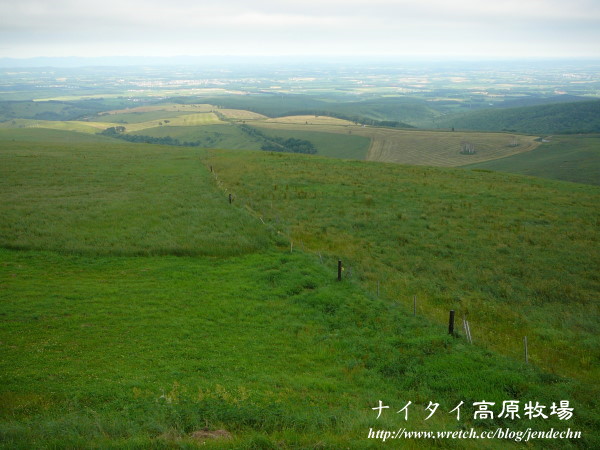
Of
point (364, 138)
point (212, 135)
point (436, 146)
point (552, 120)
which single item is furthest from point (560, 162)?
point (552, 120)

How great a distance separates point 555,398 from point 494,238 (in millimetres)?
19131

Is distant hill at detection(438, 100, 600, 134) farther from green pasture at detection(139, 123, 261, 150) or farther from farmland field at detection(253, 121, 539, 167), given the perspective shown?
green pasture at detection(139, 123, 261, 150)

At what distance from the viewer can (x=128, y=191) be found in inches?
1548

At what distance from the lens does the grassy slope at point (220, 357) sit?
9836mm

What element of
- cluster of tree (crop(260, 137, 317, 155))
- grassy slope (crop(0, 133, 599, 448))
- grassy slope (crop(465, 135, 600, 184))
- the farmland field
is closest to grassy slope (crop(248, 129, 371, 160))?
cluster of tree (crop(260, 137, 317, 155))

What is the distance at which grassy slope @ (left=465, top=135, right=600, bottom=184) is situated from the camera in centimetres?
7312

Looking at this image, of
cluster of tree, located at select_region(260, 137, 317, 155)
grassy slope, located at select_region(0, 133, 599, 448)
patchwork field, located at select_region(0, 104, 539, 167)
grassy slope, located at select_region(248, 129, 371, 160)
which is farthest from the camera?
cluster of tree, located at select_region(260, 137, 317, 155)

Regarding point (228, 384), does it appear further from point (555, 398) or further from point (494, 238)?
point (494, 238)

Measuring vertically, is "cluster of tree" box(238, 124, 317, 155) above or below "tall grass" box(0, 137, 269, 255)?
above

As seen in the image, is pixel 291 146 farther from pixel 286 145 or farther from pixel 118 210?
pixel 118 210

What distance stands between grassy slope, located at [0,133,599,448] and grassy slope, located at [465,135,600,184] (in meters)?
68.8

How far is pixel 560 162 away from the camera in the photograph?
83.6 meters

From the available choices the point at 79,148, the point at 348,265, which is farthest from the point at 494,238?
the point at 79,148

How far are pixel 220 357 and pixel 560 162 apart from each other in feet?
301
